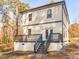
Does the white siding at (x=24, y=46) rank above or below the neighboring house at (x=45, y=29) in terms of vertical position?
below

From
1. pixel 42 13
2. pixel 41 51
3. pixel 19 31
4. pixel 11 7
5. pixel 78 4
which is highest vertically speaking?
pixel 78 4

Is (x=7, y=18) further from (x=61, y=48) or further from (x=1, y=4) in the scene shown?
(x=61, y=48)

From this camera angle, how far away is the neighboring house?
23.7 meters

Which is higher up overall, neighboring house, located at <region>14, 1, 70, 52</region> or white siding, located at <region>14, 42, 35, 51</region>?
neighboring house, located at <region>14, 1, 70, 52</region>

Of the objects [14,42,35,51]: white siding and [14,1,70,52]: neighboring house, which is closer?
[14,1,70,52]: neighboring house

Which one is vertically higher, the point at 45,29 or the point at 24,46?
the point at 45,29

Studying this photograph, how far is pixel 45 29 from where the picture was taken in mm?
28297

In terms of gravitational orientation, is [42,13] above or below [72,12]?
below

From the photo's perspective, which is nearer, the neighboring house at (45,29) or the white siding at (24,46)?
the neighboring house at (45,29)

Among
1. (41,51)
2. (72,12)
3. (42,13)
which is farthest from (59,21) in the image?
(72,12)

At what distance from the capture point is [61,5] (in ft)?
85.6

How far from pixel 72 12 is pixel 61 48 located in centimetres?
4401

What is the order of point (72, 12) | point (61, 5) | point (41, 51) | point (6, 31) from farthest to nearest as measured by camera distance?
point (72, 12) < point (6, 31) < point (61, 5) < point (41, 51)

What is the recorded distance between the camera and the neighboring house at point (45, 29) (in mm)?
23688
